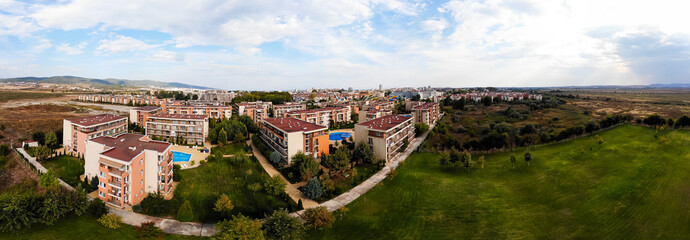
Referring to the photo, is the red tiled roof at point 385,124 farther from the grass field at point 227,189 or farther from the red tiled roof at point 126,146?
the red tiled roof at point 126,146

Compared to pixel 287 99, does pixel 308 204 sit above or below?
below

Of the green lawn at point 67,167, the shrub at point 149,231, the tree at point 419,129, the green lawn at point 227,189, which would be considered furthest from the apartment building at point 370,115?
the green lawn at point 67,167

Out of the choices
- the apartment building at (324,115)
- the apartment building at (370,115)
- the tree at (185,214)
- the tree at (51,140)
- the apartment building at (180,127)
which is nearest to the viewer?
the tree at (185,214)

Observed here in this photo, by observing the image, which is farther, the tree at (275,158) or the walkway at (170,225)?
the tree at (275,158)

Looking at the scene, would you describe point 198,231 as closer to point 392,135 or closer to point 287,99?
point 392,135

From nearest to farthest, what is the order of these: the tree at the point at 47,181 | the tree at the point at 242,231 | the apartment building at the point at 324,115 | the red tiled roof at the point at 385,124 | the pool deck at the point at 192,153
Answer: the tree at the point at 242,231 < the tree at the point at 47,181 < the pool deck at the point at 192,153 < the red tiled roof at the point at 385,124 < the apartment building at the point at 324,115

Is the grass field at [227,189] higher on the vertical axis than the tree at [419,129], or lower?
lower

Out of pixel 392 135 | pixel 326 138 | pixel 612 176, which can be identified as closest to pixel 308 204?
pixel 326 138
